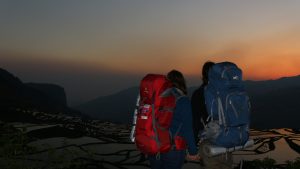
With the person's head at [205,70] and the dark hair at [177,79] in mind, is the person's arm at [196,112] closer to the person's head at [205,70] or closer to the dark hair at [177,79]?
the person's head at [205,70]

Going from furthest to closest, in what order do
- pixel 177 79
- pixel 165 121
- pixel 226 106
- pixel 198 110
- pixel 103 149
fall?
pixel 103 149, pixel 198 110, pixel 177 79, pixel 165 121, pixel 226 106

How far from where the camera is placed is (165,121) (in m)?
5.78

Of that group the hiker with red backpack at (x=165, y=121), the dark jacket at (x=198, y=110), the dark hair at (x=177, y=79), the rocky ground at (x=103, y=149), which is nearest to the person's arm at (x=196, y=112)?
the dark jacket at (x=198, y=110)

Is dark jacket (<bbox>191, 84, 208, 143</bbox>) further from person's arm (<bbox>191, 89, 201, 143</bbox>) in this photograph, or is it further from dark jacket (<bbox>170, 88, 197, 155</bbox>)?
dark jacket (<bbox>170, 88, 197, 155</bbox>)

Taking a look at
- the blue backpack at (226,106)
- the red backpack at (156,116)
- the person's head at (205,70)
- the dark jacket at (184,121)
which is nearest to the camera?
the blue backpack at (226,106)

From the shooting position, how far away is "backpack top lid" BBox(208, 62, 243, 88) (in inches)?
222

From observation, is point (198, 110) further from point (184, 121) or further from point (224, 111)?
point (224, 111)

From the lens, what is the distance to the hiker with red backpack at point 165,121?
5785mm

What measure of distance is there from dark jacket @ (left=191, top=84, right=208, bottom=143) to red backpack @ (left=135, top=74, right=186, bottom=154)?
474 mm

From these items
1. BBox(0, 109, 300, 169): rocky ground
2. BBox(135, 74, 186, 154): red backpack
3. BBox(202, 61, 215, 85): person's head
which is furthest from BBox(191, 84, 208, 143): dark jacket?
BBox(0, 109, 300, 169): rocky ground

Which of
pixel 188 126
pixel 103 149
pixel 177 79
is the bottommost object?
pixel 103 149

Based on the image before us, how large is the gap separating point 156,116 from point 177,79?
0.66 meters

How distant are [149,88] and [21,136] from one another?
135 inches

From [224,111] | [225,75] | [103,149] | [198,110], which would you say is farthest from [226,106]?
[103,149]
